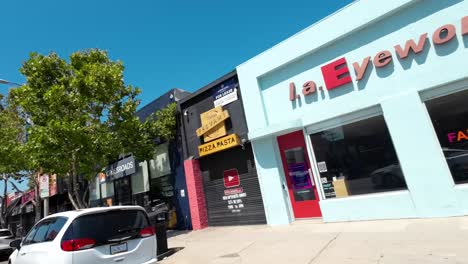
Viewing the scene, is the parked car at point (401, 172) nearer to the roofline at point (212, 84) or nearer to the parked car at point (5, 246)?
the roofline at point (212, 84)

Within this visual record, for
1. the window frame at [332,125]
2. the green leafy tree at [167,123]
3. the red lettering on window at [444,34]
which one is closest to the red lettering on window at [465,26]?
the red lettering on window at [444,34]

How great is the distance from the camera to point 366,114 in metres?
8.38

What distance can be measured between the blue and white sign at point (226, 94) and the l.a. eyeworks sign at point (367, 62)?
2601 millimetres

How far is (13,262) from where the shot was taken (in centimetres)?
721

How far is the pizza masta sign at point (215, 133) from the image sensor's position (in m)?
11.5

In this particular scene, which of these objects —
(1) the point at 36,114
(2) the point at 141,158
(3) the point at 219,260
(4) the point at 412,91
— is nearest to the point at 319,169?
(4) the point at 412,91

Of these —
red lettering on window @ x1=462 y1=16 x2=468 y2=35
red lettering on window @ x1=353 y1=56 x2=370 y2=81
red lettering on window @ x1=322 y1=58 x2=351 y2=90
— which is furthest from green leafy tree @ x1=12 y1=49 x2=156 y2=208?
red lettering on window @ x1=462 y1=16 x2=468 y2=35

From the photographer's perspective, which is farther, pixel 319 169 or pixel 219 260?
pixel 319 169

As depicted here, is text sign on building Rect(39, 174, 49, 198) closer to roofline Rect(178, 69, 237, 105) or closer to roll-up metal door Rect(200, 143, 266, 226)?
roofline Rect(178, 69, 237, 105)

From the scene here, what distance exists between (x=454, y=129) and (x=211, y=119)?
8028mm

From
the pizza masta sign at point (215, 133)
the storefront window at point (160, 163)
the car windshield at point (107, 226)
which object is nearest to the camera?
the car windshield at point (107, 226)

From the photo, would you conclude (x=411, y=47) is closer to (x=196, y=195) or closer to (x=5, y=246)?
(x=196, y=195)

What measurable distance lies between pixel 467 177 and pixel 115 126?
12324mm

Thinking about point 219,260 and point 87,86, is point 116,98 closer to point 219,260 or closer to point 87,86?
point 87,86
